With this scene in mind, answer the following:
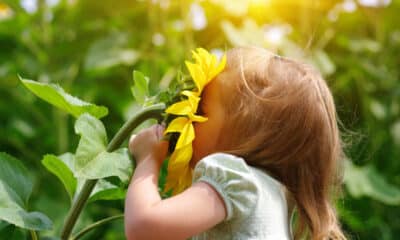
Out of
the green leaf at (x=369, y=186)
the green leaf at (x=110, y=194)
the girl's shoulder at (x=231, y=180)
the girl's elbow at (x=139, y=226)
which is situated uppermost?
the girl's shoulder at (x=231, y=180)

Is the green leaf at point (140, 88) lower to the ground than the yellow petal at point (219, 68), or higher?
lower

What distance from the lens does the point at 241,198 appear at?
2.53ft

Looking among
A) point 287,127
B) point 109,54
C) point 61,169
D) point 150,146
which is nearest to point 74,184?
point 61,169

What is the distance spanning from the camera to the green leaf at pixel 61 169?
34.2 inches

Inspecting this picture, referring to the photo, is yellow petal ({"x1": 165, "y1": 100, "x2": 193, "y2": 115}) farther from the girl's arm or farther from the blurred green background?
the blurred green background

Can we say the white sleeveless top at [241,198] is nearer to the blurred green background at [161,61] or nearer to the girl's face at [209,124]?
the girl's face at [209,124]

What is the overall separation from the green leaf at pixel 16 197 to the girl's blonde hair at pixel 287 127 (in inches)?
8.4

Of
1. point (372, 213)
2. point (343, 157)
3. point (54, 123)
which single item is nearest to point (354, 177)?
point (372, 213)

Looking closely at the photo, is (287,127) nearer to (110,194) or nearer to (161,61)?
(110,194)

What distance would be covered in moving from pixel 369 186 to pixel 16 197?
1.14 m

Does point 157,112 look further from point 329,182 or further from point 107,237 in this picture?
point 107,237

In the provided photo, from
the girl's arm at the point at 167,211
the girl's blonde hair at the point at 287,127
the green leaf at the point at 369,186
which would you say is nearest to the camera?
the girl's arm at the point at 167,211

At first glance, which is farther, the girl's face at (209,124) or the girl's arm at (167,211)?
the girl's face at (209,124)

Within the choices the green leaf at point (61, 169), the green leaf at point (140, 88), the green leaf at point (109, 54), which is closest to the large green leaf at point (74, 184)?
the green leaf at point (61, 169)
